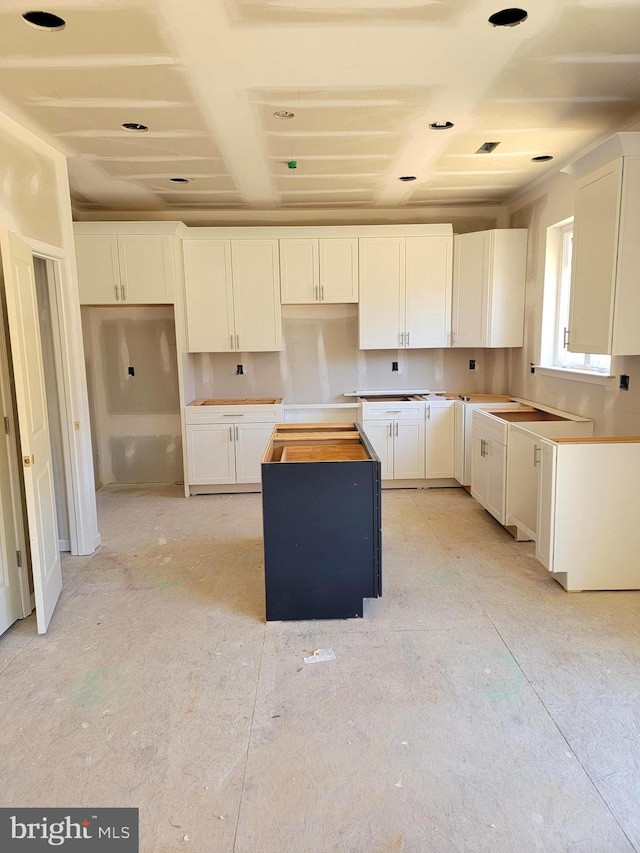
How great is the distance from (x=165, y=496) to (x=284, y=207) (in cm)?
304

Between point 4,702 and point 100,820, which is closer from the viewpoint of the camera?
point 100,820

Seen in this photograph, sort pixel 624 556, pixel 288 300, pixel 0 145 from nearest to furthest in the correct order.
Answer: pixel 0 145 < pixel 624 556 < pixel 288 300

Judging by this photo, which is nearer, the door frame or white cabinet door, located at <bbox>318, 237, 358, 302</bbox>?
the door frame

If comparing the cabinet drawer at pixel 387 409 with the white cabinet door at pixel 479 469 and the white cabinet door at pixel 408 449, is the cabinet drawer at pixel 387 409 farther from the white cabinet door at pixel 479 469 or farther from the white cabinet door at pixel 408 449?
the white cabinet door at pixel 479 469

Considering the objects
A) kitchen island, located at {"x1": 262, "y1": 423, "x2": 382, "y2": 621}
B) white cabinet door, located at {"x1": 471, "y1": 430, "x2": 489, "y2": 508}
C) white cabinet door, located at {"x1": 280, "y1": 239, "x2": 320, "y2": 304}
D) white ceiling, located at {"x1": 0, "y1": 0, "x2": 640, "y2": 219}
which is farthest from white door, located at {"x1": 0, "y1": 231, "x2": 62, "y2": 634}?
white cabinet door, located at {"x1": 471, "y1": 430, "x2": 489, "y2": 508}

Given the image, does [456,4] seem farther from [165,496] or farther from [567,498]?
[165,496]

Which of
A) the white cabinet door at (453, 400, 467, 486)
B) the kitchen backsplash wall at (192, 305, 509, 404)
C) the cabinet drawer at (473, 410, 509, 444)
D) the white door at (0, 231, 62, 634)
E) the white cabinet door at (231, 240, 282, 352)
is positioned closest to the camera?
the white door at (0, 231, 62, 634)

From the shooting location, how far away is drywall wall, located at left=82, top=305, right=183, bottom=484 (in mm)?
5453

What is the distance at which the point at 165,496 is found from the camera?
5238mm

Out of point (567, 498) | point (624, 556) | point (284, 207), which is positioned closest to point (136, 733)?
point (567, 498)

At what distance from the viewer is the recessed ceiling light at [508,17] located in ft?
6.88

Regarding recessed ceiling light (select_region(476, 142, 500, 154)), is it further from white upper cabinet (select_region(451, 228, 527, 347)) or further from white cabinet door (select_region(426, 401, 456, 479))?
white cabinet door (select_region(426, 401, 456, 479))

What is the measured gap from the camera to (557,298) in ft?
14.9

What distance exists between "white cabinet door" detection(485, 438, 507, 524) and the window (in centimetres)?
91
